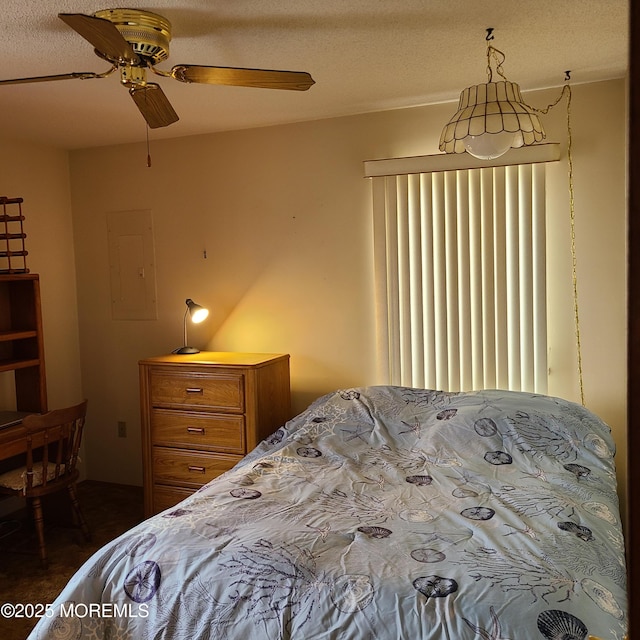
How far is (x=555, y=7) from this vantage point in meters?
2.12

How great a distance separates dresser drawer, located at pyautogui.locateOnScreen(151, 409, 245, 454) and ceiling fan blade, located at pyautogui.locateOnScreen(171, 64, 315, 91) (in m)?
1.82

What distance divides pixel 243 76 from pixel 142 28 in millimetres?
384

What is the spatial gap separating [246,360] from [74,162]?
199 centimetres

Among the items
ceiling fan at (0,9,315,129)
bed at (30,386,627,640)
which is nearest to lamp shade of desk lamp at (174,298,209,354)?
bed at (30,386,627,640)

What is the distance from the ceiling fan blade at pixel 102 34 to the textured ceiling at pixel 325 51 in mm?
284

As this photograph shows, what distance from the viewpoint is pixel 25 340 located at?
3531 millimetres

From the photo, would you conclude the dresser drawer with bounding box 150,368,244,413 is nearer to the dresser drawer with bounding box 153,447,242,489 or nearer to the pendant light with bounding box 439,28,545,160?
the dresser drawer with bounding box 153,447,242,489

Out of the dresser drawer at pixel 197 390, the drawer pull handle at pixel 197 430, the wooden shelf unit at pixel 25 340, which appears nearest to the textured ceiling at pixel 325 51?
the wooden shelf unit at pixel 25 340

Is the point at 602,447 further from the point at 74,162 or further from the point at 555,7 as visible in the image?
the point at 74,162

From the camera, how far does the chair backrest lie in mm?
3047

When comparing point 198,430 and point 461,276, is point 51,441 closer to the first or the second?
point 198,430

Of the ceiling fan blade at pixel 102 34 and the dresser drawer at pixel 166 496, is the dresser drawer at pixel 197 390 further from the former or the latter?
the ceiling fan blade at pixel 102 34

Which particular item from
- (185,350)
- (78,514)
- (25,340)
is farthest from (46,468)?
(185,350)

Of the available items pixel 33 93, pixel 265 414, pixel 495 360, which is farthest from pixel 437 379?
pixel 33 93
